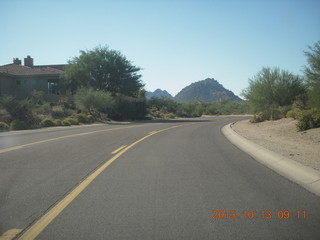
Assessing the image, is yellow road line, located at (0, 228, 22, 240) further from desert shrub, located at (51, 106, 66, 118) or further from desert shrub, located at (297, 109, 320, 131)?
desert shrub, located at (51, 106, 66, 118)

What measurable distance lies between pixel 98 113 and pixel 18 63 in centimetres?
2438

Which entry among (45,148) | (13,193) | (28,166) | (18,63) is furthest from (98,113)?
(13,193)

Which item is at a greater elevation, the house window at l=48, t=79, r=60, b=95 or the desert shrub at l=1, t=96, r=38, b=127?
the house window at l=48, t=79, r=60, b=95

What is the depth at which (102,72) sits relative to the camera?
5059cm

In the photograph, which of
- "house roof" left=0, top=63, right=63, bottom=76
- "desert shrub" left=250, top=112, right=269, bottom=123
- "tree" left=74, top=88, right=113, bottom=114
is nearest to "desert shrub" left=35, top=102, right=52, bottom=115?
"tree" left=74, top=88, right=113, bottom=114

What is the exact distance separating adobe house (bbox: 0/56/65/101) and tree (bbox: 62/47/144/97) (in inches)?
106

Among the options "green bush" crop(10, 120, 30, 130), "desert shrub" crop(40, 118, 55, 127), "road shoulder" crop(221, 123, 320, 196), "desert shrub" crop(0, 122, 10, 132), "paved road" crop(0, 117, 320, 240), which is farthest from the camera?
"desert shrub" crop(40, 118, 55, 127)

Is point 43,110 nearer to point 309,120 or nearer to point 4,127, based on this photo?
point 4,127

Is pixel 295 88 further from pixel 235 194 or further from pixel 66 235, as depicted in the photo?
pixel 66 235

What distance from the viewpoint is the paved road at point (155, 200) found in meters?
4.39

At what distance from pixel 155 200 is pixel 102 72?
46582mm

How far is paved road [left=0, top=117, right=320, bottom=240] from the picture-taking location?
4391mm
